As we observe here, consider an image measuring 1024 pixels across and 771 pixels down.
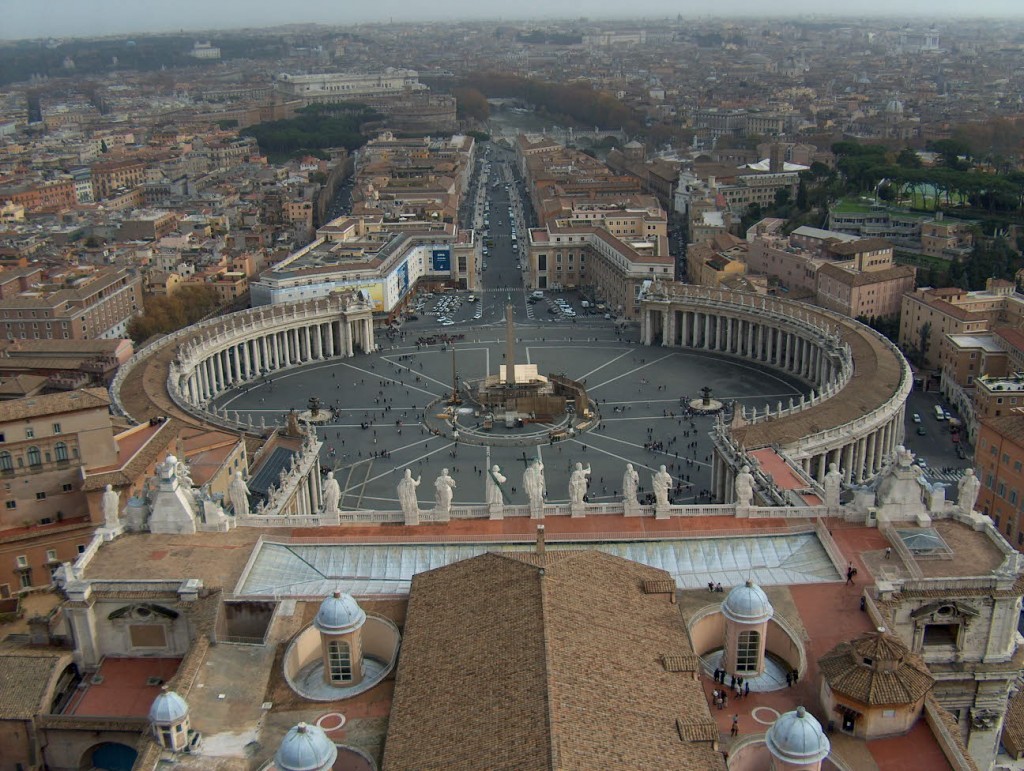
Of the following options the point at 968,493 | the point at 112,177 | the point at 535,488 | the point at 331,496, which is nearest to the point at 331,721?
the point at 331,496

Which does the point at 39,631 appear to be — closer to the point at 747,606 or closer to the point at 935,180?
the point at 747,606

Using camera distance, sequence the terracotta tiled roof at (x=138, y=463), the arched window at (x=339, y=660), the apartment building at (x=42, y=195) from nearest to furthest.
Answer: the arched window at (x=339, y=660), the terracotta tiled roof at (x=138, y=463), the apartment building at (x=42, y=195)

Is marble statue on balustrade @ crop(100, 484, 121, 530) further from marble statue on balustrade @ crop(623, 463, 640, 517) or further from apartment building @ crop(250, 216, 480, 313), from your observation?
apartment building @ crop(250, 216, 480, 313)

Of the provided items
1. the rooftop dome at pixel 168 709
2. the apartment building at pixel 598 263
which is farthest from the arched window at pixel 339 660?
the apartment building at pixel 598 263

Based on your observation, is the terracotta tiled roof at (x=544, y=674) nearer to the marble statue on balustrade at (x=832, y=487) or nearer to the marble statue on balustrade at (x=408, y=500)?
the marble statue on balustrade at (x=408, y=500)

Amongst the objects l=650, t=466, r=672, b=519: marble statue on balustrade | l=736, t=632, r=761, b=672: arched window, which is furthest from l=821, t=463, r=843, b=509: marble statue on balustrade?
l=736, t=632, r=761, b=672: arched window

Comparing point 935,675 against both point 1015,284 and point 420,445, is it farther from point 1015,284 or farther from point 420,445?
point 1015,284
